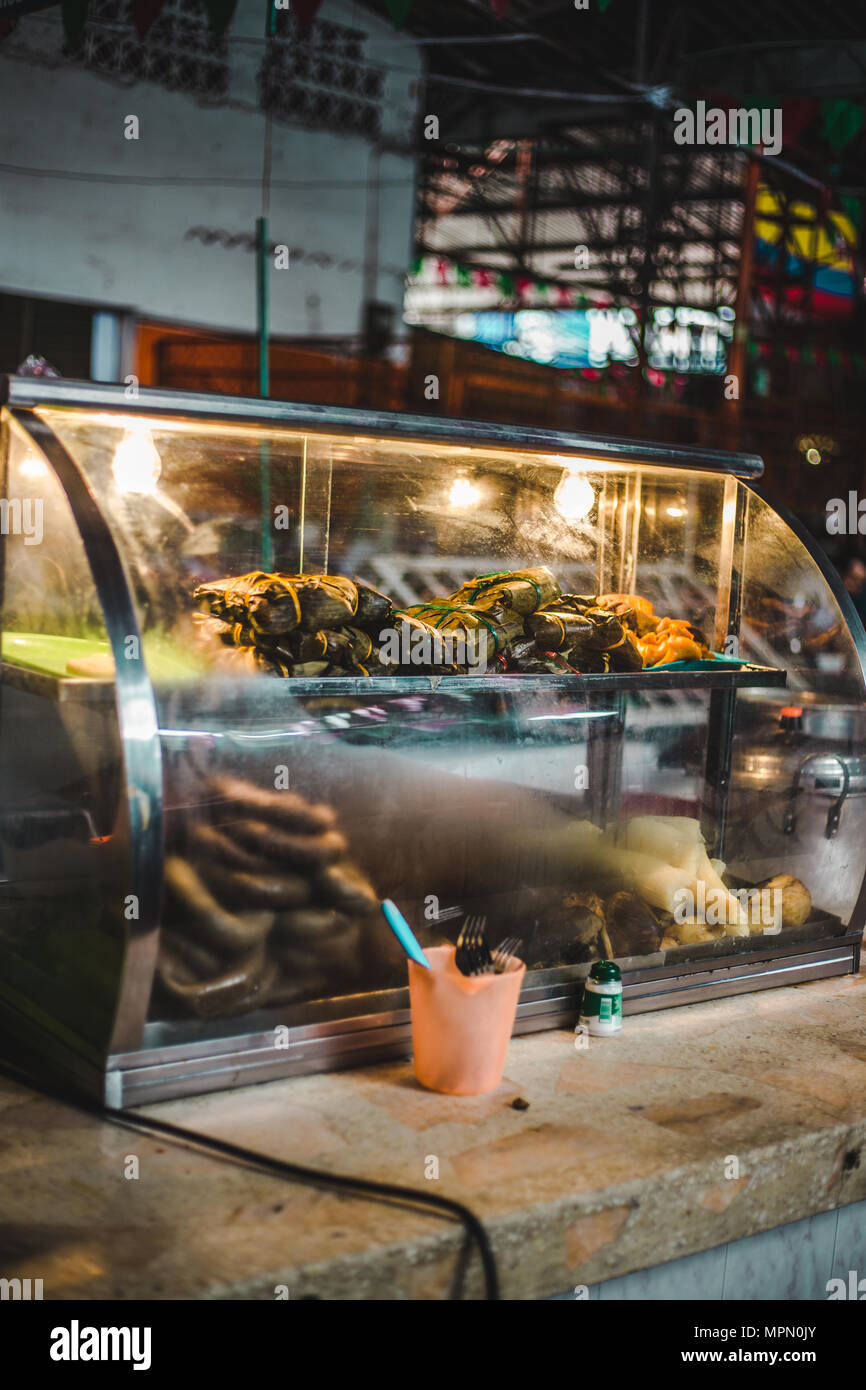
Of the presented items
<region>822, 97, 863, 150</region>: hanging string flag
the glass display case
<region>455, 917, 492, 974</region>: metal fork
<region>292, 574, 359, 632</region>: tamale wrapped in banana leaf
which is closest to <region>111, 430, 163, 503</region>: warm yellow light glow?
the glass display case

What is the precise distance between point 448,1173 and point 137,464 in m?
1.44

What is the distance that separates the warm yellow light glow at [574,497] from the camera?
3.05 meters

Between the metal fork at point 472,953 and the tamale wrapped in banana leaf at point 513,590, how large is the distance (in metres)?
0.82

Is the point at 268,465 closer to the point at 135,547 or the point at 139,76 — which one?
the point at 135,547

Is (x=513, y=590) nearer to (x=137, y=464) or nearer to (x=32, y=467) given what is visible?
(x=137, y=464)

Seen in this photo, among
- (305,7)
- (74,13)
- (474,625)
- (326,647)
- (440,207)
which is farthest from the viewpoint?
(440,207)

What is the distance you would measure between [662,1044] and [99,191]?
5.89 meters

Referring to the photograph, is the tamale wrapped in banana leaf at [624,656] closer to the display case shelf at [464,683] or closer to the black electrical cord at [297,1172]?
the display case shelf at [464,683]

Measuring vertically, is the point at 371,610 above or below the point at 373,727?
above

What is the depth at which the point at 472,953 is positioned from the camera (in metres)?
2.33

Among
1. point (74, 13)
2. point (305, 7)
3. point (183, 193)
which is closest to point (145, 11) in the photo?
point (74, 13)

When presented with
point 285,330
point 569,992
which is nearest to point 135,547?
point 569,992

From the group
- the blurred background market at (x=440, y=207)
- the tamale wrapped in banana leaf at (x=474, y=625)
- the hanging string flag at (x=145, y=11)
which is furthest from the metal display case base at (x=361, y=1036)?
the hanging string flag at (x=145, y=11)

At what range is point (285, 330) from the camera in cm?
752
